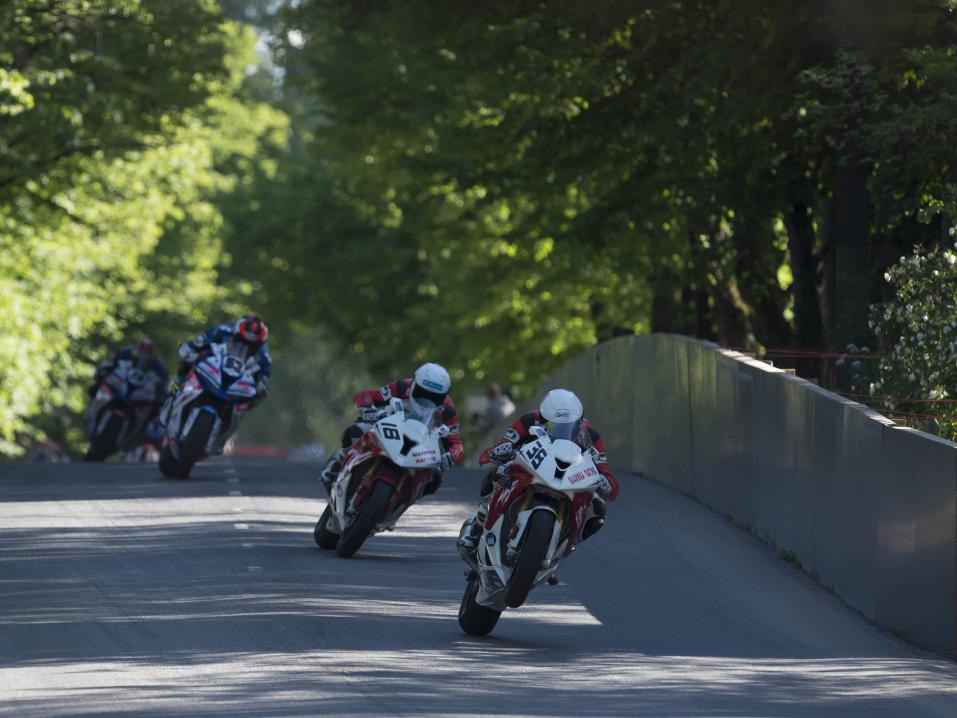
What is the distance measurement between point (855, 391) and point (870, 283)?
14.8 ft

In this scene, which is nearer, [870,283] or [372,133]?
[870,283]

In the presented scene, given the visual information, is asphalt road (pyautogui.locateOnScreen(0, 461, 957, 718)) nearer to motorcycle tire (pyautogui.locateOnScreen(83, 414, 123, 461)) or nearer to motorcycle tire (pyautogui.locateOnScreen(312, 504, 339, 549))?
motorcycle tire (pyautogui.locateOnScreen(312, 504, 339, 549))

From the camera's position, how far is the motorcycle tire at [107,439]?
2723 cm

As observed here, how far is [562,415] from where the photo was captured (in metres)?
12.3

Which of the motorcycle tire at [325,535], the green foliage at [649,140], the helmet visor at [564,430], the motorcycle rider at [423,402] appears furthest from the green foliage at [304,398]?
the helmet visor at [564,430]

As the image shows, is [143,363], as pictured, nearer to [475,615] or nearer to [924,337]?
[924,337]

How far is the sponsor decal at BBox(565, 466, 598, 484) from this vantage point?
11.9 metres

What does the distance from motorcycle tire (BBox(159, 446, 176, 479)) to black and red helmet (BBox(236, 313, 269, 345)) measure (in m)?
1.49

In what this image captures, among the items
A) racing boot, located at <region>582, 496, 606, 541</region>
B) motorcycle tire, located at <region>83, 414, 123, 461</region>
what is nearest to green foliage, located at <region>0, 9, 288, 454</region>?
motorcycle tire, located at <region>83, 414, 123, 461</region>

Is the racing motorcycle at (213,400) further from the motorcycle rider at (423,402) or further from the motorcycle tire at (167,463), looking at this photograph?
the motorcycle rider at (423,402)

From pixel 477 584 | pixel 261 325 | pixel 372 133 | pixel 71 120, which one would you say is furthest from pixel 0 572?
pixel 372 133

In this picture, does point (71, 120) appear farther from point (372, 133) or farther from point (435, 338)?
point (435, 338)

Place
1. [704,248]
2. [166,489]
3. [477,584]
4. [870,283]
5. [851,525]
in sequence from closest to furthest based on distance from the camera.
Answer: [477,584] → [851,525] → [166,489] → [870,283] → [704,248]

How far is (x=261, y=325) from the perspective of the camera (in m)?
21.3
